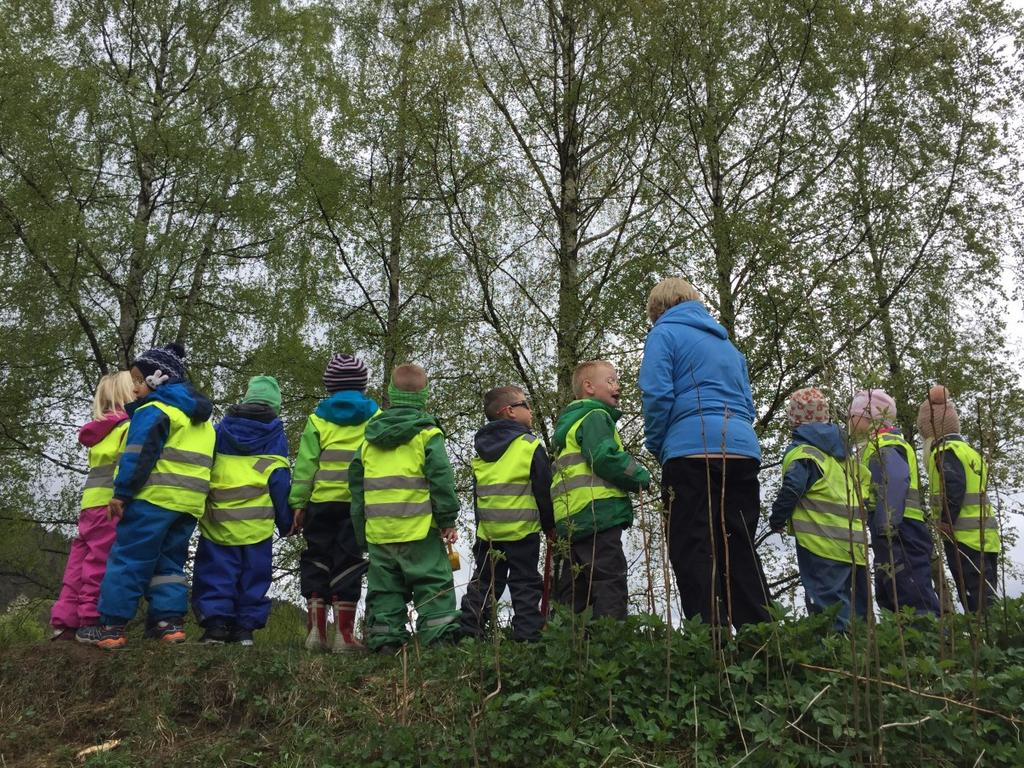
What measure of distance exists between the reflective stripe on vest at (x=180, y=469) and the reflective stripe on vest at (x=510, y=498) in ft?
6.34

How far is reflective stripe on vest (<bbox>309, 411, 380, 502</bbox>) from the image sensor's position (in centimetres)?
589

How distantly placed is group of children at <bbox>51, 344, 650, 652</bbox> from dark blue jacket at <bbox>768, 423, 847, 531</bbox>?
1.25m

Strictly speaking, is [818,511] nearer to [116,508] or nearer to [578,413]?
[578,413]

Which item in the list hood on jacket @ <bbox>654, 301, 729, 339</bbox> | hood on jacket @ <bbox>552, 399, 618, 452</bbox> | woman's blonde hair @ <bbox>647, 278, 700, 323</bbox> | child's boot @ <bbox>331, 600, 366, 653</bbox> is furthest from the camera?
child's boot @ <bbox>331, 600, 366, 653</bbox>

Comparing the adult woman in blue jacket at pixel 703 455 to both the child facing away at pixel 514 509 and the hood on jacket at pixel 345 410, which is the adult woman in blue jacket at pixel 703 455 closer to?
the child facing away at pixel 514 509

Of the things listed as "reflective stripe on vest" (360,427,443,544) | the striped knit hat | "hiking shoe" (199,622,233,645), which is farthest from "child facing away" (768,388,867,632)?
"hiking shoe" (199,622,233,645)

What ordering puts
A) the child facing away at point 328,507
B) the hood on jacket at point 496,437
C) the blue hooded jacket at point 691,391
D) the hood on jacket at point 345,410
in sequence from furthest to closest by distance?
the hood on jacket at point 345,410 → the child facing away at point 328,507 → the hood on jacket at point 496,437 → the blue hooded jacket at point 691,391

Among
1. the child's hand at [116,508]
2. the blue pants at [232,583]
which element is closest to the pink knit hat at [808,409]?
the blue pants at [232,583]

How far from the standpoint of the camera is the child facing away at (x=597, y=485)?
4.88 metres

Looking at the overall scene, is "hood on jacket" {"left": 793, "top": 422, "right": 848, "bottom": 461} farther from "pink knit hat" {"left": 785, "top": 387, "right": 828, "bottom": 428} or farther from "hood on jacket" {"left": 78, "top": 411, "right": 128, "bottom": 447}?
"hood on jacket" {"left": 78, "top": 411, "right": 128, "bottom": 447}

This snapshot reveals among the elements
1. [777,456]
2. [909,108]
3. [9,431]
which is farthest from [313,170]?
[909,108]

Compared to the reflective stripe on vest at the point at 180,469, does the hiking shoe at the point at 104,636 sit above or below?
below

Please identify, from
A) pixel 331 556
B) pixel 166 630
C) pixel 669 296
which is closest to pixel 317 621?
pixel 331 556

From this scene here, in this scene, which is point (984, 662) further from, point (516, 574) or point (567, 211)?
point (567, 211)
